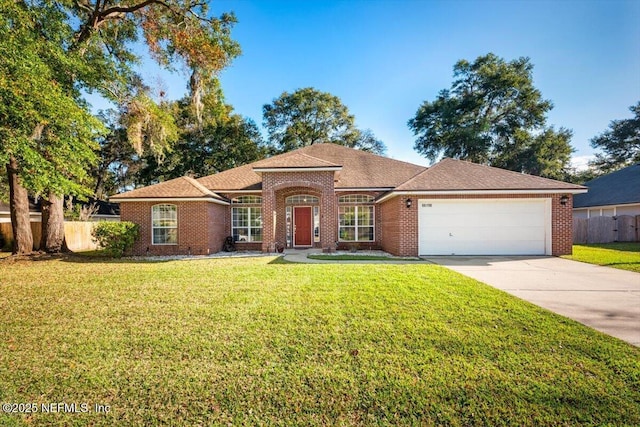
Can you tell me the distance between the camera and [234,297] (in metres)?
A: 5.54

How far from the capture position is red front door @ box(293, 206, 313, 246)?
1511 cm

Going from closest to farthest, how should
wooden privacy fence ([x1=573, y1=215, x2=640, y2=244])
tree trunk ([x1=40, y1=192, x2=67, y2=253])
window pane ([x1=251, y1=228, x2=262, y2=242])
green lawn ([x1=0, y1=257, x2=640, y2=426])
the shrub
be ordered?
1. green lawn ([x1=0, y1=257, x2=640, y2=426])
2. the shrub
3. tree trunk ([x1=40, y1=192, x2=67, y2=253])
4. window pane ([x1=251, y1=228, x2=262, y2=242])
5. wooden privacy fence ([x1=573, y1=215, x2=640, y2=244])

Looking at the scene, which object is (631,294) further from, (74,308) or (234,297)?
(74,308)

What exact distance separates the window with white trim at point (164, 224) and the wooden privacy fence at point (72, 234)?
17.2ft

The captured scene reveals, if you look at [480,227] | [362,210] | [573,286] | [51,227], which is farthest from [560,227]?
[51,227]

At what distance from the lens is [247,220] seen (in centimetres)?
1482

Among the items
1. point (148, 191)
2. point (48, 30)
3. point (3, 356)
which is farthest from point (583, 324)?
point (48, 30)

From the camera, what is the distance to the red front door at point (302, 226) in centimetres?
1511

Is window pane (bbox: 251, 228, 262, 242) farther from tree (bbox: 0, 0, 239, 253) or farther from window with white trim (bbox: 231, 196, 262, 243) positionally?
tree (bbox: 0, 0, 239, 253)

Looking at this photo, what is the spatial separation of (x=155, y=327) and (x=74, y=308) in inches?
83.2

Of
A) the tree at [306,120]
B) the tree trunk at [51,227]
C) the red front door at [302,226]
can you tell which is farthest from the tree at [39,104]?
the tree at [306,120]

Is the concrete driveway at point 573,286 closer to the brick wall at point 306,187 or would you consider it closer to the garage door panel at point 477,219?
the garage door panel at point 477,219

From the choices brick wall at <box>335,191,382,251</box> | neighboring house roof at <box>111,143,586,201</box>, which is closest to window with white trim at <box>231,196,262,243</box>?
neighboring house roof at <box>111,143,586,201</box>

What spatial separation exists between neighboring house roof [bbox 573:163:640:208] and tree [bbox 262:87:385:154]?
20808mm
